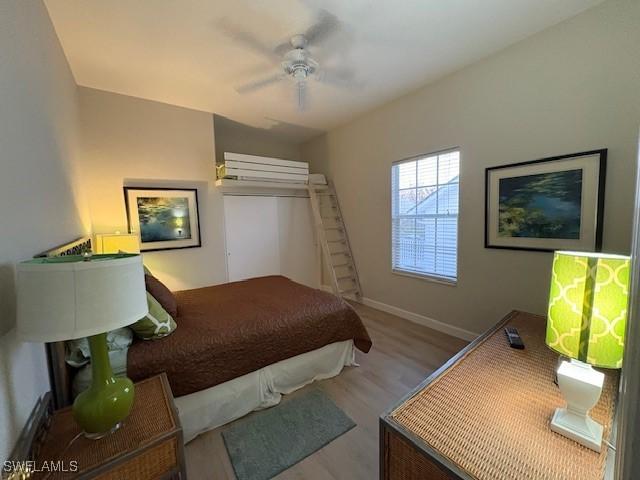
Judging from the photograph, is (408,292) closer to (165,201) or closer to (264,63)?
(264,63)

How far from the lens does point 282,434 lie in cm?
162

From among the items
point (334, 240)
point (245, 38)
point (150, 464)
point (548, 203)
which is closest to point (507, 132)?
point (548, 203)

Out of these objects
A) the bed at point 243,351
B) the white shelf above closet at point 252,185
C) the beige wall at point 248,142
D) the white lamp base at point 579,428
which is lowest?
the bed at point 243,351

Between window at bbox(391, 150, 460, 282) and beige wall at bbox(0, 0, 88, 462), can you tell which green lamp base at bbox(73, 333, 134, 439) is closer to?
beige wall at bbox(0, 0, 88, 462)

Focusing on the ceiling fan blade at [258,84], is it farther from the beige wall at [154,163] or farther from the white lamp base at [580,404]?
the white lamp base at [580,404]

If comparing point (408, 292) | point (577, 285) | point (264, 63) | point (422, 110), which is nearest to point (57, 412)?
point (577, 285)

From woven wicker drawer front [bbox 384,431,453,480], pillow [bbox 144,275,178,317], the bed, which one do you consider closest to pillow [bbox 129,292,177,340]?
the bed

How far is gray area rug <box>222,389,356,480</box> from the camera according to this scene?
56.5 inches

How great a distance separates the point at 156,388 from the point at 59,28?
99.0 inches

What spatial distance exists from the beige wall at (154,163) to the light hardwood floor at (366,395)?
2115mm

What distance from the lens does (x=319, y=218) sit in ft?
12.9

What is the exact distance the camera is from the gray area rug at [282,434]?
1436 mm

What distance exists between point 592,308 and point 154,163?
12.2ft

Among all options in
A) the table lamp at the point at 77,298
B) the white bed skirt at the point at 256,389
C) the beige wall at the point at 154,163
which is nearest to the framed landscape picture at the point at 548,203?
the white bed skirt at the point at 256,389
